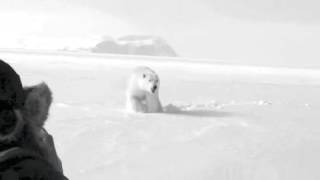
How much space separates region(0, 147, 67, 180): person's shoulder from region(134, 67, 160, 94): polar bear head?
6.54 m

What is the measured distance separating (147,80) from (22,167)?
6.66 m

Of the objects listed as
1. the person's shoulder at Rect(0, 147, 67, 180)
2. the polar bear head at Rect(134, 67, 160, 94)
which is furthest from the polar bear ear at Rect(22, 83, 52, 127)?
the polar bear head at Rect(134, 67, 160, 94)

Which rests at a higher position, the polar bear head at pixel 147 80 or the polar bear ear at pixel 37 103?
the polar bear ear at pixel 37 103

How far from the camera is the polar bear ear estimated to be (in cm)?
74

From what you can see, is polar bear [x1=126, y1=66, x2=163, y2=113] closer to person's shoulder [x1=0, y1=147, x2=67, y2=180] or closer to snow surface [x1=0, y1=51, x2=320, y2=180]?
snow surface [x1=0, y1=51, x2=320, y2=180]

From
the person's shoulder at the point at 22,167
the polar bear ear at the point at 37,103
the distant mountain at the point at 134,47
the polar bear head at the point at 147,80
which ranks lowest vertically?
the distant mountain at the point at 134,47

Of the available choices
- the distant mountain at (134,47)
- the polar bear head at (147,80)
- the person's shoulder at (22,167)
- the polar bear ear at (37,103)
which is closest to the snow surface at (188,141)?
the polar bear head at (147,80)

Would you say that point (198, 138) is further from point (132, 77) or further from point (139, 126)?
point (132, 77)

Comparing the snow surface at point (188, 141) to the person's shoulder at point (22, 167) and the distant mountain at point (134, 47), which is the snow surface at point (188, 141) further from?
the distant mountain at point (134, 47)

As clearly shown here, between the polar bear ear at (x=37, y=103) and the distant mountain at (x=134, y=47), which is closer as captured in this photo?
the polar bear ear at (x=37, y=103)

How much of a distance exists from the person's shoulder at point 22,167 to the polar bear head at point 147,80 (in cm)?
654

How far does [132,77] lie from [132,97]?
0.34 meters

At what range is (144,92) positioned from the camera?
7.35 metres

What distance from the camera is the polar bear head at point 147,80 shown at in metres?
7.12
